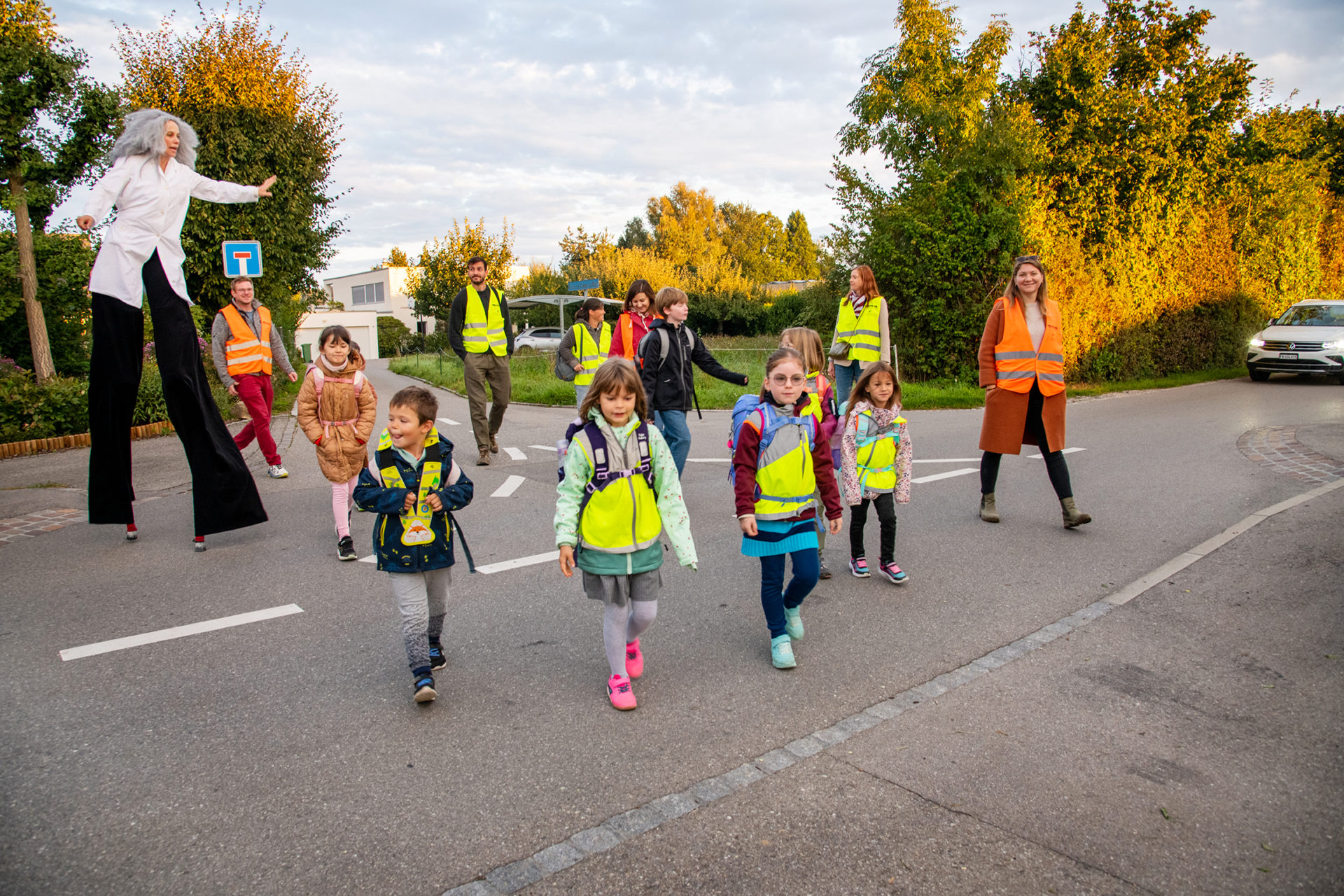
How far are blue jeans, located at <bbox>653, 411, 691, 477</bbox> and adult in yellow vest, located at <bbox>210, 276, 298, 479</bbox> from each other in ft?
11.1

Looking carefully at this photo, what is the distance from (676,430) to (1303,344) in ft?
54.2

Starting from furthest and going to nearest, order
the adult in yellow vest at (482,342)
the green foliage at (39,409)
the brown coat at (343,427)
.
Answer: the green foliage at (39,409) < the adult in yellow vest at (482,342) < the brown coat at (343,427)

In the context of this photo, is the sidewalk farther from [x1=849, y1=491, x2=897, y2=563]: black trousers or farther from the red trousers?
the red trousers

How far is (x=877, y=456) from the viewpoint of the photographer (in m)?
5.27

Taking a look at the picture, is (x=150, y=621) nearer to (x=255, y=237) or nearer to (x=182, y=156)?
(x=182, y=156)

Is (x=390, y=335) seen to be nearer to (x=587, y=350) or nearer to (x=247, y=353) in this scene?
(x=587, y=350)

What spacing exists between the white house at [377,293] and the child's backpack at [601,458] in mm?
66826

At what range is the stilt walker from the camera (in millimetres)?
5680

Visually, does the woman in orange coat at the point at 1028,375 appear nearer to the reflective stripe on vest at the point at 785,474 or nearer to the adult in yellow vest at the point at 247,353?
the reflective stripe on vest at the point at 785,474

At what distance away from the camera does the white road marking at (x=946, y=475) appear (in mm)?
8391

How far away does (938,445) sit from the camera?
10.4 meters

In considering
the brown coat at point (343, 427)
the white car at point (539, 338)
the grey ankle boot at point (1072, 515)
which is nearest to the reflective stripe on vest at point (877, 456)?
the grey ankle boot at point (1072, 515)

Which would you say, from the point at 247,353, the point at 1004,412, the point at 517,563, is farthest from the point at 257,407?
the point at 1004,412

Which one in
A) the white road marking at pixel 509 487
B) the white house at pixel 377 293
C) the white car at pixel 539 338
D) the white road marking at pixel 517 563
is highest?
the white house at pixel 377 293
